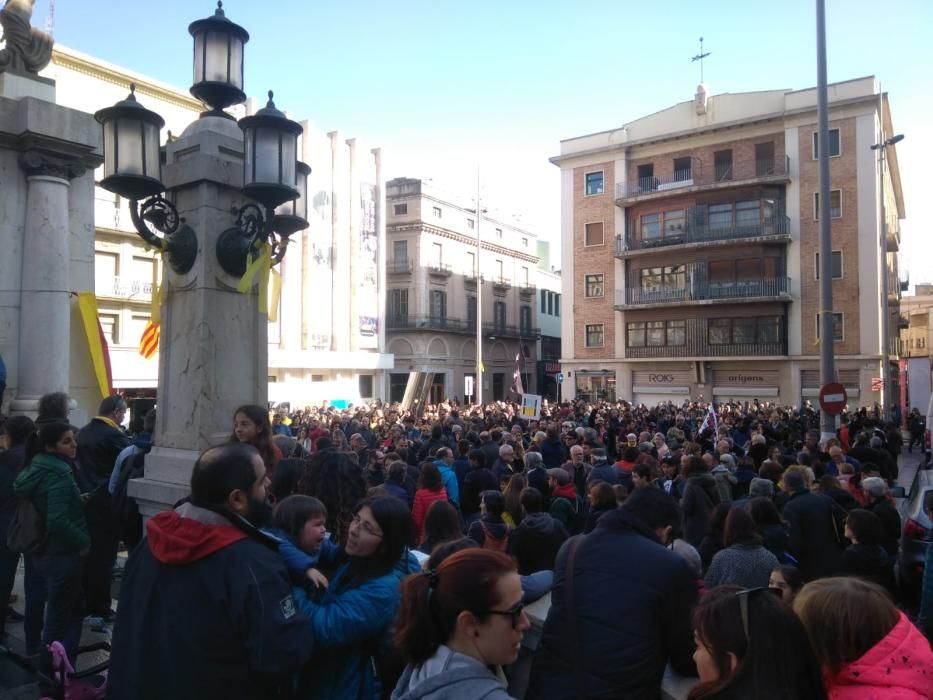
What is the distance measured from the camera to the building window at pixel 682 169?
36781mm

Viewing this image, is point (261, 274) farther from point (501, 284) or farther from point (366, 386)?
point (501, 284)

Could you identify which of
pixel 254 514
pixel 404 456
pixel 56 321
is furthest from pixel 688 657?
pixel 56 321

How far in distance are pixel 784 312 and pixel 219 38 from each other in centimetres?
3392

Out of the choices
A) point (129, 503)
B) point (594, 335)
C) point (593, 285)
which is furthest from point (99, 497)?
point (593, 285)

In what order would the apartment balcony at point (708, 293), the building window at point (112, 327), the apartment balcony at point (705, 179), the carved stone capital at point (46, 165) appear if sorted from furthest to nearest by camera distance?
the apartment balcony at point (708, 293) → the apartment balcony at point (705, 179) → the building window at point (112, 327) → the carved stone capital at point (46, 165)

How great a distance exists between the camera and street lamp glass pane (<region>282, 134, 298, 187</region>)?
5.36 meters

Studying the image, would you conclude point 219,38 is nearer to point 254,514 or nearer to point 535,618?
point 254,514

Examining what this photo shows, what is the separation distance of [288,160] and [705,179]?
114ft

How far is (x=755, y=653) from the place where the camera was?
2082 mm

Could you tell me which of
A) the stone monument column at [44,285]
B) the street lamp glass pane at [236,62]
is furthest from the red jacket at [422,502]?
the stone monument column at [44,285]

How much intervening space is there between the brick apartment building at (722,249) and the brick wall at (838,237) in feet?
0.22

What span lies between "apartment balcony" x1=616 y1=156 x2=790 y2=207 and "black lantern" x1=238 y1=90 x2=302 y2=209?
33.4 metres

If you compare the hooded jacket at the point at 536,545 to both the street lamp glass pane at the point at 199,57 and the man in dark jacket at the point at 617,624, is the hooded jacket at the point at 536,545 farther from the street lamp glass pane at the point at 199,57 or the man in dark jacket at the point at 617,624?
the street lamp glass pane at the point at 199,57

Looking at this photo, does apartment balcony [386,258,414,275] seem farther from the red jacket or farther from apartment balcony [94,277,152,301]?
the red jacket
